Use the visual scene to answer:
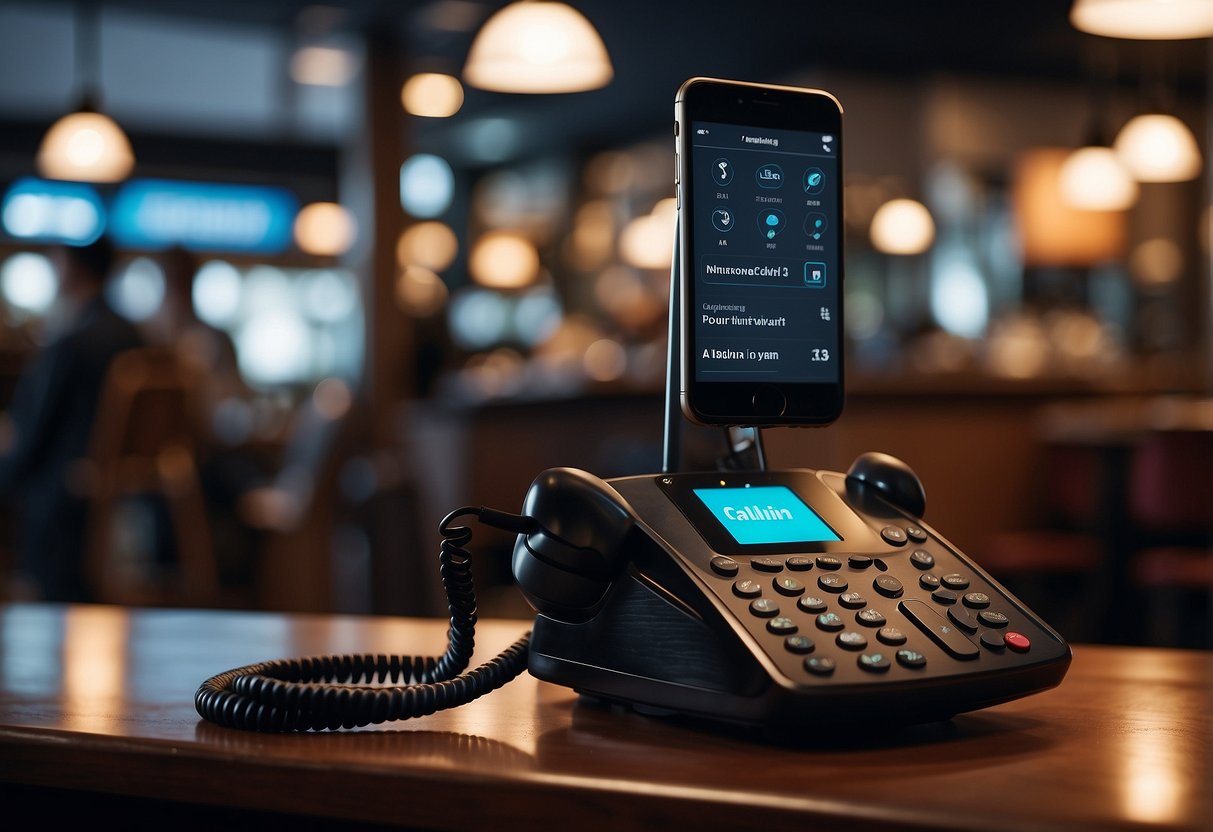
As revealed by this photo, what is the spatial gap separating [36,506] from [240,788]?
4069 mm

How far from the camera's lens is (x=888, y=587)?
756 millimetres

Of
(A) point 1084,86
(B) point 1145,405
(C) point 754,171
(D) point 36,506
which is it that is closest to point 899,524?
(C) point 754,171

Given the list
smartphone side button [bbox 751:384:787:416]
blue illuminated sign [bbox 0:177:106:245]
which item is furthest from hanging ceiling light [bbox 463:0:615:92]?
blue illuminated sign [bbox 0:177:106:245]

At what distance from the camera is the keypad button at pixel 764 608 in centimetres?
71

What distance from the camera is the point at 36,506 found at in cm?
438

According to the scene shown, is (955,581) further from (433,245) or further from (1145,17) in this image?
(433,245)

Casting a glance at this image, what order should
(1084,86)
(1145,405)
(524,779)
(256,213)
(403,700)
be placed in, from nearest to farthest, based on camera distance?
(524,779) < (403,700) < (1145,405) < (1084,86) < (256,213)

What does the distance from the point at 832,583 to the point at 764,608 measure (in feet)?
0.18

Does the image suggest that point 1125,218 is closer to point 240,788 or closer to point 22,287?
point 22,287

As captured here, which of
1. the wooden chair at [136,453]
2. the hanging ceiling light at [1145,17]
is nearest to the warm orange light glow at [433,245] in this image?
the wooden chair at [136,453]

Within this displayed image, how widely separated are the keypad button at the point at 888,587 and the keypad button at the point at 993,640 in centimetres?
5

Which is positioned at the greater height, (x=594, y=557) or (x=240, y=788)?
(x=594, y=557)

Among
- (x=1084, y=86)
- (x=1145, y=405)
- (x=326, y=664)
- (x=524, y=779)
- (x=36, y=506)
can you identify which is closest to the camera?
(x=524, y=779)

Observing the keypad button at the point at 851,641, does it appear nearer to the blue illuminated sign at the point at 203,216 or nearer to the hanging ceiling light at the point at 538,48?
the hanging ceiling light at the point at 538,48
